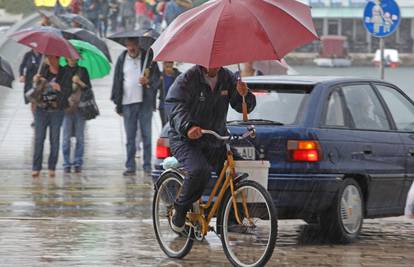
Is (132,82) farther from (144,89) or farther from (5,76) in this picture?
(5,76)

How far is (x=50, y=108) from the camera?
1753 centimetres

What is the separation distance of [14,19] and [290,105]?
46797mm

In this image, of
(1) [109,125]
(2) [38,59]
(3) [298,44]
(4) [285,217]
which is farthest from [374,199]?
(1) [109,125]

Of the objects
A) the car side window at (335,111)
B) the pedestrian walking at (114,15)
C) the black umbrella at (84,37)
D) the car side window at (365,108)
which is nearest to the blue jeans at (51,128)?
the black umbrella at (84,37)

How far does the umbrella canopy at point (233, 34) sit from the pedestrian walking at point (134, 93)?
7.52 meters

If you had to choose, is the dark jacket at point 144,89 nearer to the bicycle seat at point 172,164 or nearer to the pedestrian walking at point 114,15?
the bicycle seat at point 172,164

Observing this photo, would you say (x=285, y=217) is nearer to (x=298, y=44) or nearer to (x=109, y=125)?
(x=298, y=44)

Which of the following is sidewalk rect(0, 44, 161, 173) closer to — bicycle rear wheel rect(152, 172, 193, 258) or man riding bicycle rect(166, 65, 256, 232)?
bicycle rear wheel rect(152, 172, 193, 258)

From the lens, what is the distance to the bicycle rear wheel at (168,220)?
10383 millimetres

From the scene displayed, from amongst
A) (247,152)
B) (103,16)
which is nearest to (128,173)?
(247,152)

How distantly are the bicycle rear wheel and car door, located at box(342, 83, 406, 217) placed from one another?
177 centimetres

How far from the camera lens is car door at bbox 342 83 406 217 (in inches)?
458

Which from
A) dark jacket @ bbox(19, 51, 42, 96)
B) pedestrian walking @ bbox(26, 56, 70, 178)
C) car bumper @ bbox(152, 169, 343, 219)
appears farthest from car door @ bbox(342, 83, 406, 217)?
dark jacket @ bbox(19, 51, 42, 96)

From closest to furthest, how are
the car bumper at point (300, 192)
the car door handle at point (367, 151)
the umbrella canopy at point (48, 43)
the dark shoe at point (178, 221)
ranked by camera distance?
1. the dark shoe at point (178, 221)
2. the car bumper at point (300, 192)
3. the car door handle at point (367, 151)
4. the umbrella canopy at point (48, 43)
